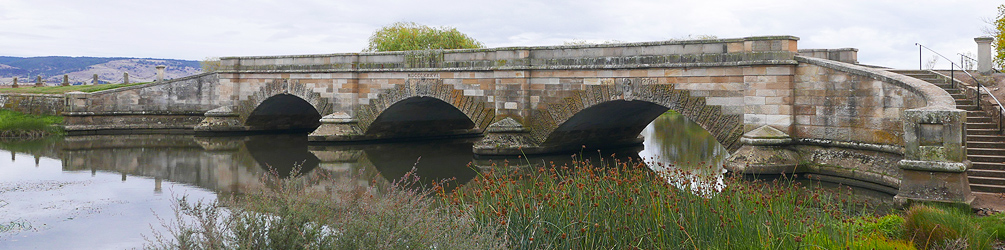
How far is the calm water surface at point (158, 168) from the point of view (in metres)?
9.20

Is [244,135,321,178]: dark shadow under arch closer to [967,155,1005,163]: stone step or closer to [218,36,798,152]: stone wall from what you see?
[218,36,798,152]: stone wall

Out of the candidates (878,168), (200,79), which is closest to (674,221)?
(878,168)

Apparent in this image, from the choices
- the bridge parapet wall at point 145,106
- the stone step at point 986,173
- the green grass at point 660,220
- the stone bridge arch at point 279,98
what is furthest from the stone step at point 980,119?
the bridge parapet wall at point 145,106

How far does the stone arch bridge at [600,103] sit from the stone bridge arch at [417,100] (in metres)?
0.04

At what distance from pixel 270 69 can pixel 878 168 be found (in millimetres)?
16575

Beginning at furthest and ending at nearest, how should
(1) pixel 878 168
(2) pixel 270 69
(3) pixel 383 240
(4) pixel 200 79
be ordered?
1. (4) pixel 200 79
2. (2) pixel 270 69
3. (1) pixel 878 168
4. (3) pixel 383 240

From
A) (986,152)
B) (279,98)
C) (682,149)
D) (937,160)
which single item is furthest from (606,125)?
(279,98)

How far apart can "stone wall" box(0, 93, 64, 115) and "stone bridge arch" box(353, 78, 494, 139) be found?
34.2ft

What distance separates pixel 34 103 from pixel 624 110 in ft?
60.2

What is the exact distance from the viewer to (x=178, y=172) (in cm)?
1499

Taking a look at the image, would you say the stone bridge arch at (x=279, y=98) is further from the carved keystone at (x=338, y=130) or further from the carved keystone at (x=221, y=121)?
the carved keystone at (x=338, y=130)

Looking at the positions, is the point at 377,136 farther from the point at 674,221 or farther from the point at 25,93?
the point at 674,221

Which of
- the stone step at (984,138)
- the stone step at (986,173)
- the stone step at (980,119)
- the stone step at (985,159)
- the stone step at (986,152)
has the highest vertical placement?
the stone step at (980,119)

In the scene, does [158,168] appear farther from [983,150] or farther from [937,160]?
[983,150]
